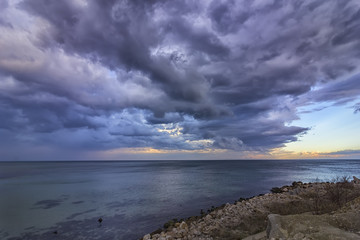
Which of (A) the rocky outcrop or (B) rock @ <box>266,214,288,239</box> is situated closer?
(A) the rocky outcrop

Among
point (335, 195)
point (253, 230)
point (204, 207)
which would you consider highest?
point (335, 195)

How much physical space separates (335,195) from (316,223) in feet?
34.1

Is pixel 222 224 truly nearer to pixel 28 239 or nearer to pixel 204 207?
pixel 204 207

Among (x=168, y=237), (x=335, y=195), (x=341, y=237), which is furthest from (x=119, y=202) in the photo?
(x=341, y=237)

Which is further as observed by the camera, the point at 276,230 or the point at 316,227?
the point at 276,230

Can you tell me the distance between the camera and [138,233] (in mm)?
19078

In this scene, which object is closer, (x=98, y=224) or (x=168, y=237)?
(x=168, y=237)

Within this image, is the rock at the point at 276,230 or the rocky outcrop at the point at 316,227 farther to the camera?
the rock at the point at 276,230

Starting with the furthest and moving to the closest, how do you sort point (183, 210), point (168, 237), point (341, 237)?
point (183, 210) → point (168, 237) → point (341, 237)

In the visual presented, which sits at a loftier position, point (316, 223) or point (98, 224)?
point (316, 223)

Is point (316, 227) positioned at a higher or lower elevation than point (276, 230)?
higher

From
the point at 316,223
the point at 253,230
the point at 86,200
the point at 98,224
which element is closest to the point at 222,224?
the point at 253,230

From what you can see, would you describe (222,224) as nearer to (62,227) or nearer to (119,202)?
(62,227)

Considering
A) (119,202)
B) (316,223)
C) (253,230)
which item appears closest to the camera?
(316,223)
